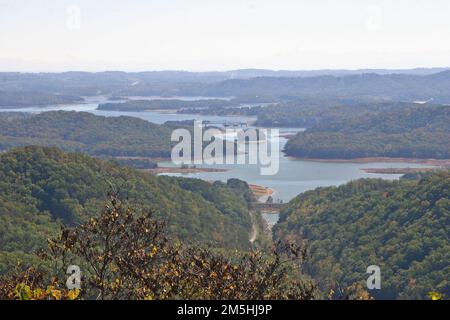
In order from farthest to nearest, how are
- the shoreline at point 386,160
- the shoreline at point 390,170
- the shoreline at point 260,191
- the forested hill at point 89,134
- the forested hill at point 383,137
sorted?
the forested hill at point 89,134
the forested hill at point 383,137
the shoreline at point 386,160
the shoreline at point 390,170
the shoreline at point 260,191

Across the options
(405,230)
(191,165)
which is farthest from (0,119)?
(405,230)

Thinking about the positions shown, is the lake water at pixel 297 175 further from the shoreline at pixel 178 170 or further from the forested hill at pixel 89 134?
the forested hill at pixel 89 134

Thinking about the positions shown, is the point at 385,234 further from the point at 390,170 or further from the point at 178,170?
the point at 390,170

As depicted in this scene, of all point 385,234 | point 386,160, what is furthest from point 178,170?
point 385,234

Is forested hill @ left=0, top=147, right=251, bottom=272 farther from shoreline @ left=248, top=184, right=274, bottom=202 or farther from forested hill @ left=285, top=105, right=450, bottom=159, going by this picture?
forested hill @ left=285, top=105, right=450, bottom=159

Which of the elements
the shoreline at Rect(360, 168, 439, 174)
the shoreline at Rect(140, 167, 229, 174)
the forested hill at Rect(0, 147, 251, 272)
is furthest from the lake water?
the forested hill at Rect(0, 147, 251, 272)

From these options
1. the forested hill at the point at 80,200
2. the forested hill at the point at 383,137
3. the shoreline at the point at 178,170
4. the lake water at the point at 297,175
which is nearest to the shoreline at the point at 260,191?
the lake water at the point at 297,175
